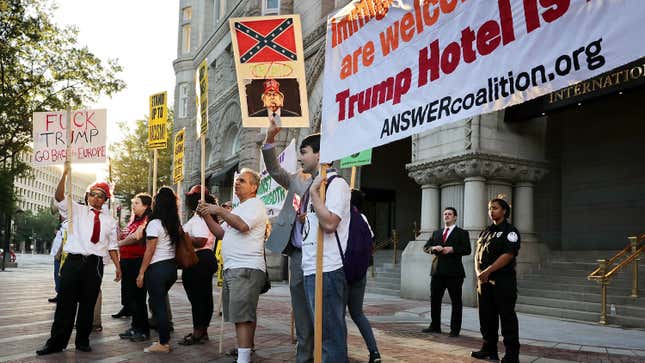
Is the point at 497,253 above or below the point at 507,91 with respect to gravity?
below

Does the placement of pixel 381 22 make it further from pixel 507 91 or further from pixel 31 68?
pixel 31 68

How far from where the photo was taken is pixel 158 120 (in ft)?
39.7

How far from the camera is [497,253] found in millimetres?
6438

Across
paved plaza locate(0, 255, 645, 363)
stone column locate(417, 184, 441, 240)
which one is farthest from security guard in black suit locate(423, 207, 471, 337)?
stone column locate(417, 184, 441, 240)

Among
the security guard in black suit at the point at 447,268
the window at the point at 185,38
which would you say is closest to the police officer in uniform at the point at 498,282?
the security guard in black suit at the point at 447,268

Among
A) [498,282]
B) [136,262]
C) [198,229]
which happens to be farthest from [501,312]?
[136,262]

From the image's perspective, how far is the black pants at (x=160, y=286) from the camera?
655 centimetres

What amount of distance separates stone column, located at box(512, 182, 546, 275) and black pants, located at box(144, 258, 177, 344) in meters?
8.67

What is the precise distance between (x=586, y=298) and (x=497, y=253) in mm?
5904

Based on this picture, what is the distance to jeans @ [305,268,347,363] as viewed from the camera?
4.14m

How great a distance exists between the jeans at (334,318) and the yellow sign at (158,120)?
7.69 metres

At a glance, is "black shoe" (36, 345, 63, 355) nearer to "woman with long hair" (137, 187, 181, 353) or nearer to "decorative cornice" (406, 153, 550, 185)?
"woman with long hair" (137, 187, 181, 353)

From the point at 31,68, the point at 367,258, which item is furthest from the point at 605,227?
the point at 31,68

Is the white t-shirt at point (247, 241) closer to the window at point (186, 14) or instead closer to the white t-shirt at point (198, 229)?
the white t-shirt at point (198, 229)
